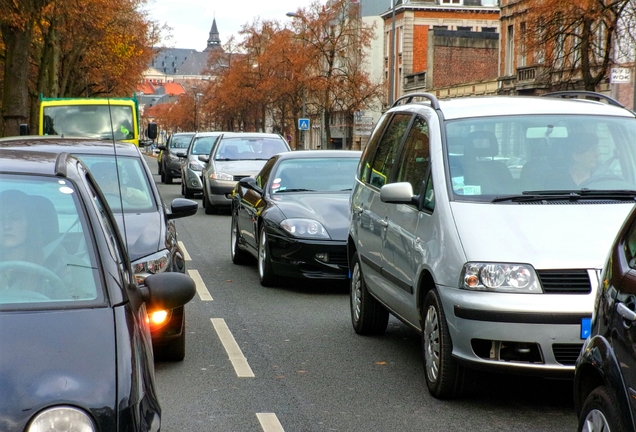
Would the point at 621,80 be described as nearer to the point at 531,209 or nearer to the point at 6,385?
the point at 531,209

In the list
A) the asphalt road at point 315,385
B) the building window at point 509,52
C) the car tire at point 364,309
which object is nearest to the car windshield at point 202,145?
the asphalt road at point 315,385

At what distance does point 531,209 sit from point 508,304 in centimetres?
78

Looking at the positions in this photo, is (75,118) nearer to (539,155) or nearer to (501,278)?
(539,155)

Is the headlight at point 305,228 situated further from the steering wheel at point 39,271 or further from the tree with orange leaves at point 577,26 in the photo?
the tree with orange leaves at point 577,26

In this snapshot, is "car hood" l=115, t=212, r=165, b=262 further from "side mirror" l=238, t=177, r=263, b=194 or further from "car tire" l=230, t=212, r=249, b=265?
"car tire" l=230, t=212, r=249, b=265

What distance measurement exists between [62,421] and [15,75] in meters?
27.4

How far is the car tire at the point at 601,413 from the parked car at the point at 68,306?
1591 mm

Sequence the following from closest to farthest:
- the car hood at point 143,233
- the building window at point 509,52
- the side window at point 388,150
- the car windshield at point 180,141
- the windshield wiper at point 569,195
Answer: the windshield wiper at point 569,195 → the car hood at point 143,233 → the side window at point 388,150 → the car windshield at point 180,141 → the building window at point 509,52

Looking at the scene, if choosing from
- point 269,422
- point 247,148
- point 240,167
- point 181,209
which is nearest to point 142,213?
point 181,209

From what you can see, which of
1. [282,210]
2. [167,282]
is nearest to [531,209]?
[167,282]

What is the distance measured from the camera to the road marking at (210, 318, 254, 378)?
23.8 ft

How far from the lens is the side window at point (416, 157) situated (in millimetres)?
7090

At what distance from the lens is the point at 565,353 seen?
5.83 metres

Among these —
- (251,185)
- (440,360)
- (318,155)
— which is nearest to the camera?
(440,360)
